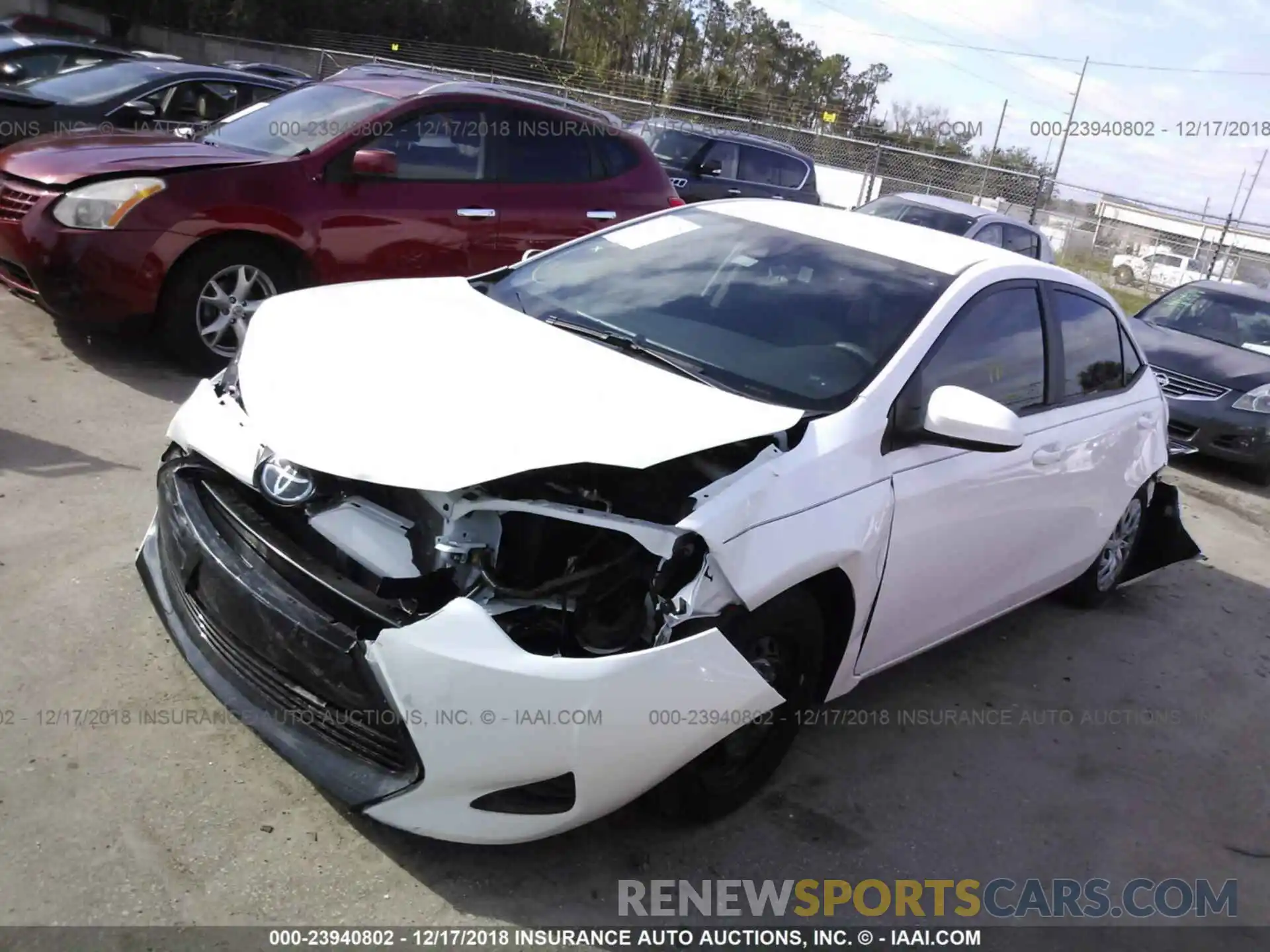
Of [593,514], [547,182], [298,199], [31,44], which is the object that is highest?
[31,44]

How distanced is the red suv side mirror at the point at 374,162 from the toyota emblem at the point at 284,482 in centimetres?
359

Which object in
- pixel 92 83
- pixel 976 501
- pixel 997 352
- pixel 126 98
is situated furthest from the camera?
pixel 92 83

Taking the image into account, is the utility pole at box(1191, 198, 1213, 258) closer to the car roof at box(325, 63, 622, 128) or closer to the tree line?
the tree line

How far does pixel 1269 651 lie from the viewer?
17.1 ft

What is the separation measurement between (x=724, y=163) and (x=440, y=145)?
7913 mm

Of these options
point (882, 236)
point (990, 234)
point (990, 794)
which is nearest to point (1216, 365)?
point (990, 234)

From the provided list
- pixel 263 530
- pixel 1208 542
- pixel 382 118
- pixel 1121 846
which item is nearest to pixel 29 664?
pixel 263 530

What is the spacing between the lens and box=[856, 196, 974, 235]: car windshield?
12.3 meters

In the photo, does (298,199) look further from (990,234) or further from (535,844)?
(990,234)

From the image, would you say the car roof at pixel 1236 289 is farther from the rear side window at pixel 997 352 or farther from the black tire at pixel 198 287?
the black tire at pixel 198 287

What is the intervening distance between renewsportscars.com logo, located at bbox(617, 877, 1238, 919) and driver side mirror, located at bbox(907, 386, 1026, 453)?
4.23 ft

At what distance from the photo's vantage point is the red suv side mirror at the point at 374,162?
598 cm

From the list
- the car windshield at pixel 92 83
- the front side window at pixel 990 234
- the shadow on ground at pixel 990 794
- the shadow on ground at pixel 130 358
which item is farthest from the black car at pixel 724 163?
the shadow on ground at pixel 990 794

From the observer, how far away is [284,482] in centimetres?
280
